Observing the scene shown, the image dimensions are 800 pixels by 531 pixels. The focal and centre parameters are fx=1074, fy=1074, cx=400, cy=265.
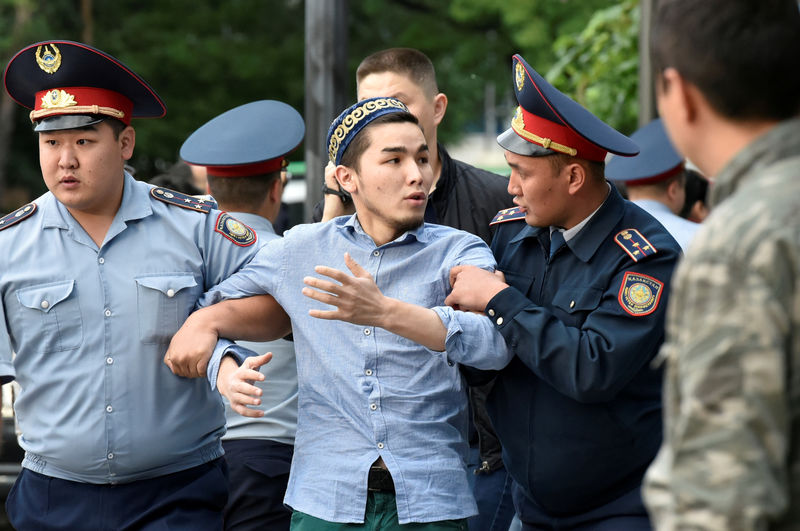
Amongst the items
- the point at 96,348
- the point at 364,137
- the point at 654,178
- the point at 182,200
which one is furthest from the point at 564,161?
the point at 654,178

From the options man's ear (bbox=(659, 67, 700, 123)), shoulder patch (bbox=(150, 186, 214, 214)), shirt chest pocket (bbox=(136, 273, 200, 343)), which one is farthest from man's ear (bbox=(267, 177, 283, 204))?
man's ear (bbox=(659, 67, 700, 123))

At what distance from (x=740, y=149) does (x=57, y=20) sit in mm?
21972

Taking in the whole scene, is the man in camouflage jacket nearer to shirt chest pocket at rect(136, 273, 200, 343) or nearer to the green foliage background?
shirt chest pocket at rect(136, 273, 200, 343)

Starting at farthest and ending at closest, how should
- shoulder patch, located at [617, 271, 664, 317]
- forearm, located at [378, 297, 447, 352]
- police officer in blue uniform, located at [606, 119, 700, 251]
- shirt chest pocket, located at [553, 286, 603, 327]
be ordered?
1. police officer in blue uniform, located at [606, 119, 700, 251]
2. shirt chest pocket, located at [553, 286, 603, 327]
3. shoulder patch, located at [617, 271, 664, 317]
4. forearm, located at [378, 297, 447, 352]

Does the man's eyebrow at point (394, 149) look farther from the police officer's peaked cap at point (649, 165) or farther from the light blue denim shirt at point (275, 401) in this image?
the police officer's peaked cap at point (649, 165)

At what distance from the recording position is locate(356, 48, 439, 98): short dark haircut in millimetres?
4598

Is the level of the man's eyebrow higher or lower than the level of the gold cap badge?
lower

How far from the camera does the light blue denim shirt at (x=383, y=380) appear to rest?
3.04 meters

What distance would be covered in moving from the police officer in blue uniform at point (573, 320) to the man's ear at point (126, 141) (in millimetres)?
1279

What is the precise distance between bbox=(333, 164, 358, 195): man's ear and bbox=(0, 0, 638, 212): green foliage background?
13.3 meters

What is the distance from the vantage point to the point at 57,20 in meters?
21.9

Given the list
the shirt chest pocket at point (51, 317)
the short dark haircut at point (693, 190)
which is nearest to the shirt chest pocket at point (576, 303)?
the shirt chest pocket at point (51, 317)

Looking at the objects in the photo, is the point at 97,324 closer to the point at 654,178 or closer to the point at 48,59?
the point at 48,59

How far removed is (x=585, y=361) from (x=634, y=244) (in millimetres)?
409
